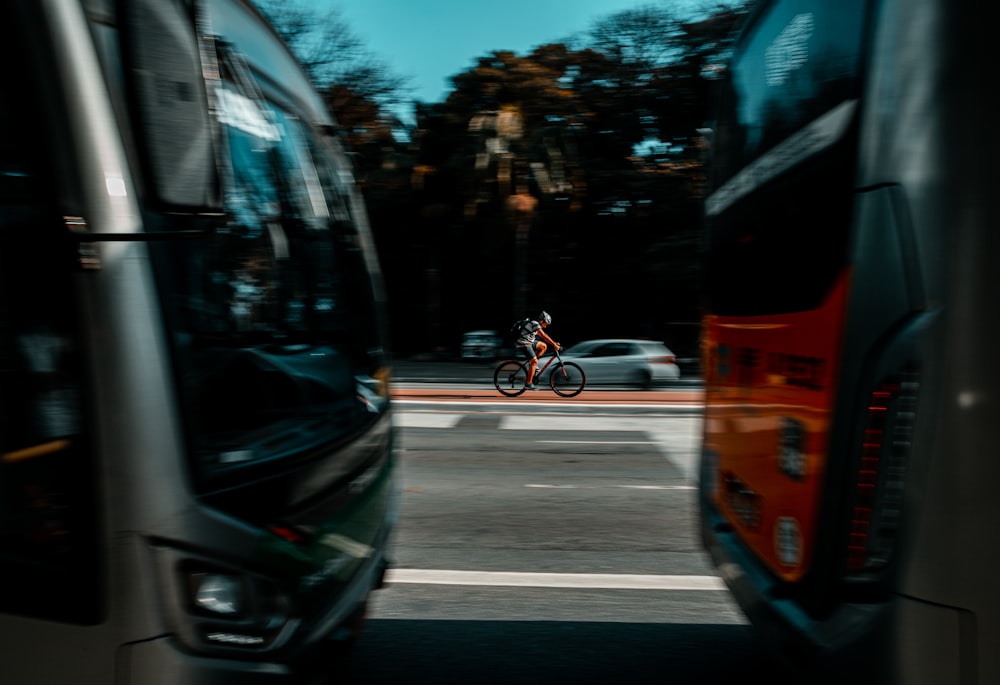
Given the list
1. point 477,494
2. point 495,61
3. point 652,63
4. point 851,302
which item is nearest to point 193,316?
point 851,302

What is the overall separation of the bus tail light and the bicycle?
563 inches

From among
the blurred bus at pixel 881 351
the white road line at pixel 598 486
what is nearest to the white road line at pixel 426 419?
the white road line at pixel 598 486

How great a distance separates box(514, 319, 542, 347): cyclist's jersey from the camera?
1596 cm

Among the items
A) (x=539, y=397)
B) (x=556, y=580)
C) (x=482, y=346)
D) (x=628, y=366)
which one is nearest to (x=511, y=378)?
(x=539, y=397)

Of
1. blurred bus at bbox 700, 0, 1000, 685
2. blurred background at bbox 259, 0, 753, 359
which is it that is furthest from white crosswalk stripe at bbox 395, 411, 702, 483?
blurred background at bbox 259, 0, 753, 359

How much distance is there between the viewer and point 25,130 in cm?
193

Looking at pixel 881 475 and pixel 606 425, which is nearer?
pixel 881 475

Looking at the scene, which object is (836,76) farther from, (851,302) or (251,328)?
(251,328)

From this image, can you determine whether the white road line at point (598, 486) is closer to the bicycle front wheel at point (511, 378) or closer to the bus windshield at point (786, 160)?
the bus windshield at point (786, 160)

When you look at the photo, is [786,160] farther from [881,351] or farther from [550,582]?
[550,582]

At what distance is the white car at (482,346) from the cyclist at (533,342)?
15610 mm

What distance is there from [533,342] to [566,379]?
3.05ft

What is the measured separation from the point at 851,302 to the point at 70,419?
171 centimetres

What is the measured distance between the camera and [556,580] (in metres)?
4.76
